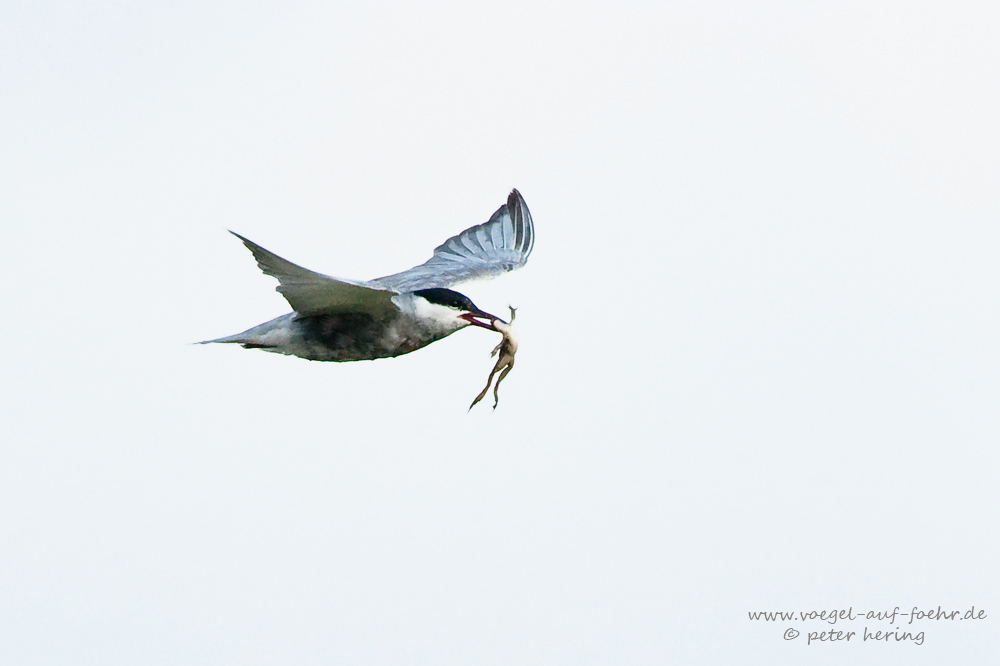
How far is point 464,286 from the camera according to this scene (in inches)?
388

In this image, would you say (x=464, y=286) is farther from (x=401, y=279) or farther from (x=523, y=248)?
(x=523, y=248)

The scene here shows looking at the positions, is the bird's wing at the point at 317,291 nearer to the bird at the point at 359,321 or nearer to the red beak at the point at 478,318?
the bird at the point at 359,321

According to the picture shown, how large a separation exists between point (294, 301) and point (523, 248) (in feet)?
10.8

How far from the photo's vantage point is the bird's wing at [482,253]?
9750mm

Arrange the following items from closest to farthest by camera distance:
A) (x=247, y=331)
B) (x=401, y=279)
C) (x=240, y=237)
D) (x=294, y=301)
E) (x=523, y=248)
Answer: (x=240, y=237) → (x=294, y=301) → (x=247, y=331) → (x=401, y=279) → (x=523, y=248)

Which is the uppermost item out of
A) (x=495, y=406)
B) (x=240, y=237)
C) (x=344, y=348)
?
(x=240, y=237)

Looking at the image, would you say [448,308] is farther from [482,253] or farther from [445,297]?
[482,253]

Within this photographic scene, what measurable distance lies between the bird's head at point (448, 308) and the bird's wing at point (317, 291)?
0.82 ft

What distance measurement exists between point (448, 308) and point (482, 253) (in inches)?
95.5

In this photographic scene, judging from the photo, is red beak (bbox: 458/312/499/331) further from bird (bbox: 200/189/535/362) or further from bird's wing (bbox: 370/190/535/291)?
bird's wing (bbox: 370/190/535/291)

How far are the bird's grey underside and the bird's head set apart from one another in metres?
0.25

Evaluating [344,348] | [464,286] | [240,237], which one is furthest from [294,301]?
[464,286]

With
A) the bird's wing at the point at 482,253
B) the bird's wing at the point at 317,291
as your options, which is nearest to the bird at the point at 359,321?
the bird's wing at the point at 317,291

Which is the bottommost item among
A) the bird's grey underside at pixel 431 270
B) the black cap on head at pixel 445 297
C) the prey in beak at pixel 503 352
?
the prey in beak at pixel 503 352
